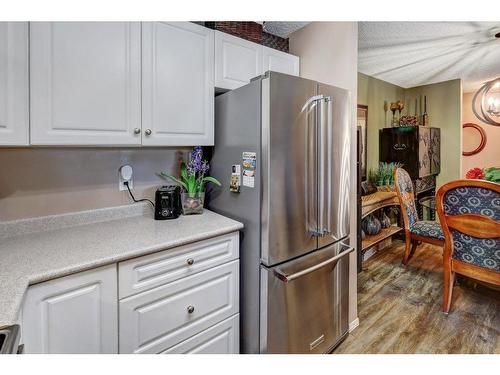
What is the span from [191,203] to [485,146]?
218 inches

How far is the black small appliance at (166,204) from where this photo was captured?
1661mm

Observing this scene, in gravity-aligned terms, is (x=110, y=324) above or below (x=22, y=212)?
below

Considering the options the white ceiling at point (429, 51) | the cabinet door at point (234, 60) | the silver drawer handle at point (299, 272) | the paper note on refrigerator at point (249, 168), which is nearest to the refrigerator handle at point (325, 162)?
the silver drawer handle at point (299, 272)

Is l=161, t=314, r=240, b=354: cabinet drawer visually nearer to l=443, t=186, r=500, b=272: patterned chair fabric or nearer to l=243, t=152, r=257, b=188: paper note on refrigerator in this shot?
l=243, t=152, r=257, b=188: paper note on refrigerator

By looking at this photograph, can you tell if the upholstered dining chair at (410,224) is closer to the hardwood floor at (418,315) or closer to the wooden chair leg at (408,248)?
the wooden chair leg at (408,248)

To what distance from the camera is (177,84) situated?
1.56 meters

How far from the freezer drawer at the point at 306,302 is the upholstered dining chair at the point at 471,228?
3.09 feet

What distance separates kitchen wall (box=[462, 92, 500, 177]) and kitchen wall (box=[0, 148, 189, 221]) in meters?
5.60

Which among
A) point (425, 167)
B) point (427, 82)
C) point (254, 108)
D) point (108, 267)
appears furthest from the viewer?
point (427, 82)

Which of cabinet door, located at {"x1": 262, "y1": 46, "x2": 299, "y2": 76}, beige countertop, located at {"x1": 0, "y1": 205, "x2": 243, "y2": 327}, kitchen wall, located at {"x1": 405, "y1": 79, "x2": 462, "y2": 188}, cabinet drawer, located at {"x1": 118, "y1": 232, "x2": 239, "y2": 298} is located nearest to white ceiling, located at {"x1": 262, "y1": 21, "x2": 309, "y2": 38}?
cabinet door, located at {"x1": 262, "y1": 46, "x2": 299, "y2": 76}

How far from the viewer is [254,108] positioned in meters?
1.45
